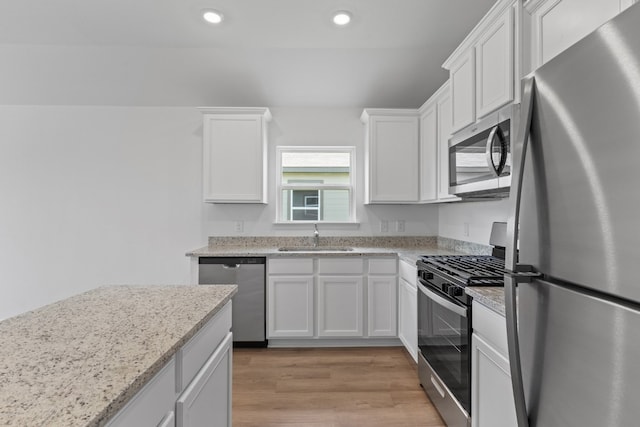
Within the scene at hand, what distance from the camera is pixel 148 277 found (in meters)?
3.72

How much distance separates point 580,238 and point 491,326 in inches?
32.3

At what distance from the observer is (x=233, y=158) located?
335cm

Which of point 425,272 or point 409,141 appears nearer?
point 425,272

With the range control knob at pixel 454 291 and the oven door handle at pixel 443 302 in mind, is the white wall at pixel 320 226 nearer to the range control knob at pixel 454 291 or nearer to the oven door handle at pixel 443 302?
the oven door handle at pixel 443 302

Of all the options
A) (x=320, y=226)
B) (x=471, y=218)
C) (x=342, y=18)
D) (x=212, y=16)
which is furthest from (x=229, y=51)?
(x=471, y=218)

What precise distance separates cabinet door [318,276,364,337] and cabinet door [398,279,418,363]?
37 centimetres

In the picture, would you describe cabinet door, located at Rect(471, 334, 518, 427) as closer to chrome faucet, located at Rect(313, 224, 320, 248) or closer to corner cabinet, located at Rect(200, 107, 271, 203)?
chrome faucet, located at Rect(313, 224, 320, 248)

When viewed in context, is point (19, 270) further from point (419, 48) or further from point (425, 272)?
point (419, 48)

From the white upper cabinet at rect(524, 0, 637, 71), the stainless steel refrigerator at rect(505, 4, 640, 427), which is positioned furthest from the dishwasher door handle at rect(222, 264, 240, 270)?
the white upper cabinet at rect(524, 0, 637, 71)

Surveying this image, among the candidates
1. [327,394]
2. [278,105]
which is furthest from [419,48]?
[327,394]

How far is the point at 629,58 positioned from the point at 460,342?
1479 mm

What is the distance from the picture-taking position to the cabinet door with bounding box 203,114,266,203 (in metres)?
3.33

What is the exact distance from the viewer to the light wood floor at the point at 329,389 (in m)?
2.04

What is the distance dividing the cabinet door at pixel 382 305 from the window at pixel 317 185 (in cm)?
95
